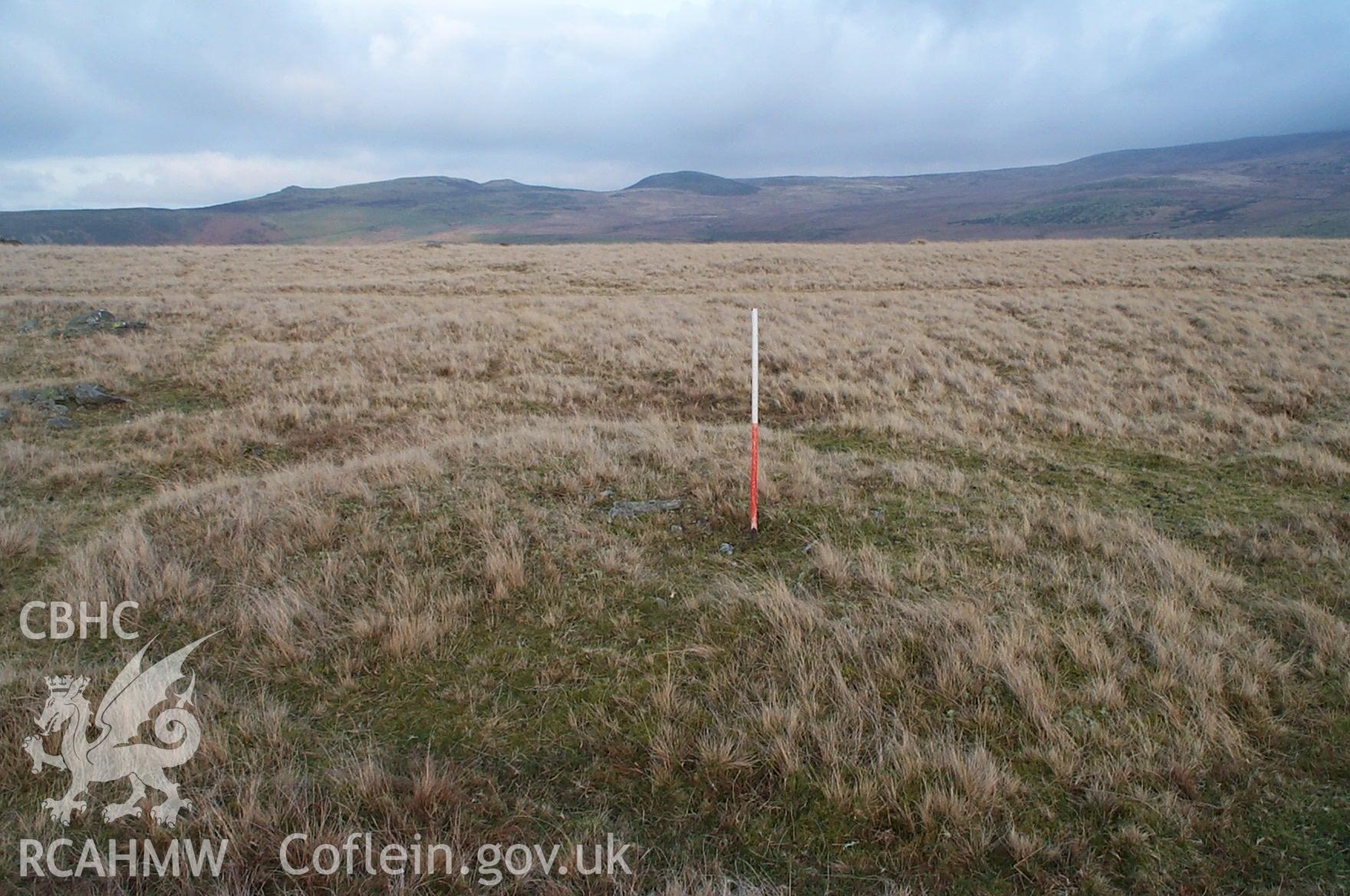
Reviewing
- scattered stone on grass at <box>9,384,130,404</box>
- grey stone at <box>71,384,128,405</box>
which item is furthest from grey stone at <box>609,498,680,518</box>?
grey stone at <box>71,384,128,405</box>

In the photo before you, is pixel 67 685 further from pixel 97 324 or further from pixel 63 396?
pixel 97 324

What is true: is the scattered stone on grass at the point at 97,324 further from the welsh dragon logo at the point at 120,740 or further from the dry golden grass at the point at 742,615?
the welsh dragon logo at the point at 120,740

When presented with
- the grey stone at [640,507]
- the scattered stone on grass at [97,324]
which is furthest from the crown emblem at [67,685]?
the scattered stone on grass at [97,324]

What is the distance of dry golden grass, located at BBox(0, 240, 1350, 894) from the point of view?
2842mm

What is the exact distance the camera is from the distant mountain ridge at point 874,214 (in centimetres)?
8950

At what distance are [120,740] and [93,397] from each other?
33.6 feet

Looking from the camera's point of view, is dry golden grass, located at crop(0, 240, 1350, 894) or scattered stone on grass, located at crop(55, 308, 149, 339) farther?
scattered stone on grass, located at crop(55, 308, 149, 339)

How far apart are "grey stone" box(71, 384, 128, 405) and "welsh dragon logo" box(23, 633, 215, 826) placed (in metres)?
9.42

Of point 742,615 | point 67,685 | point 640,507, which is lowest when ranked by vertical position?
point 742,615

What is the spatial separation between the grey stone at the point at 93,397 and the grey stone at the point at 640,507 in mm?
9845

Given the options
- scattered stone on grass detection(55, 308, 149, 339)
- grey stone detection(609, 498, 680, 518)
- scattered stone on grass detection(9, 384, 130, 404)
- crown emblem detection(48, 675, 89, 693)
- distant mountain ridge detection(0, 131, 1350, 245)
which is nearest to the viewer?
crown emblem detection(48, 675, 89, 693)

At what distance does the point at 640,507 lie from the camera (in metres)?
6.19

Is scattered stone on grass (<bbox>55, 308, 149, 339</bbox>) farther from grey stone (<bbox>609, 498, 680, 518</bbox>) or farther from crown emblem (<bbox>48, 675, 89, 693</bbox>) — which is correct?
grey stone (<bbox>609, 498, 680, 518</bbox>)

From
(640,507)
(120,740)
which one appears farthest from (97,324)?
(120,740)
